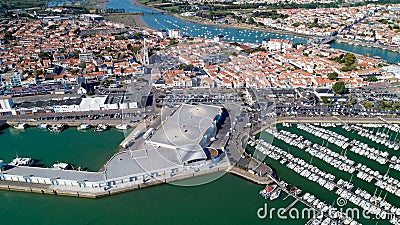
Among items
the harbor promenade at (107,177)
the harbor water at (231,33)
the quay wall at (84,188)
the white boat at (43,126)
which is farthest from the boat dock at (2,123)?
the harbor water at (231,33)

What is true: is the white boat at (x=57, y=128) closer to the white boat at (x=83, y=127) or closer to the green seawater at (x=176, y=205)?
the white boat at (x=83, y=127)

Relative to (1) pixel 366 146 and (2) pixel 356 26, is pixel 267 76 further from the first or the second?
(2) pixel 356 26

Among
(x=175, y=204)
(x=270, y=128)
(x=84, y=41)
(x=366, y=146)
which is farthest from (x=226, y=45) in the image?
(x=175, y=204)

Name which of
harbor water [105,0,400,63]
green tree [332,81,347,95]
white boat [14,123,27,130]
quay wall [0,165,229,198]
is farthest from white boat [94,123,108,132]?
harbor water [105,0,400,63]

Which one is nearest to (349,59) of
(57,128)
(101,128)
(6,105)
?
(101,128)

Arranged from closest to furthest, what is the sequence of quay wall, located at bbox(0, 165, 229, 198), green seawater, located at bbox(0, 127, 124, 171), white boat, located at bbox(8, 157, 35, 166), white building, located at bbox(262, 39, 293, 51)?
1. quay wall, located at bbox(0, 165, 229, 198)
2. white boat, located at bbox(8, 157, 35, 166)
3. green seawater, located at bbox(0, 127, 124, 171)
4. white building, located at bbox(262, 39, 293, 51)

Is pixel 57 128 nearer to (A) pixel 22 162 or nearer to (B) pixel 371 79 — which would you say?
(A) pixel 22 162

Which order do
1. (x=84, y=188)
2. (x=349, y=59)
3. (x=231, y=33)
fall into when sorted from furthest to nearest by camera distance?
(x=231, y=33)
(x=349, y=59)
(x=84, y=188)

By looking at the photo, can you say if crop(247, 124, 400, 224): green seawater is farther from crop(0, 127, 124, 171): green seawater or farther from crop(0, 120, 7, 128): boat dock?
crop(0, 120, 7, 128): boat dock
